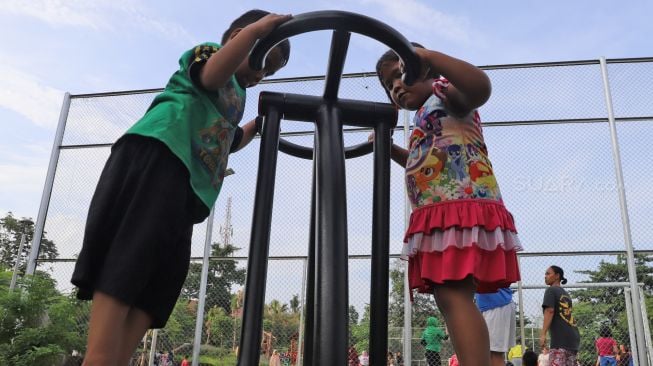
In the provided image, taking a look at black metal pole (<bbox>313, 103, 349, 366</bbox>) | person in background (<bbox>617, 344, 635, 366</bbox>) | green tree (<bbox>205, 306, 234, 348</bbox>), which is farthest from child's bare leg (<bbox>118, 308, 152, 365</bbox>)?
person in background (<bbox>617, 344, 635, 366</bbox>)

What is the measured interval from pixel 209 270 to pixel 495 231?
11.7 ft

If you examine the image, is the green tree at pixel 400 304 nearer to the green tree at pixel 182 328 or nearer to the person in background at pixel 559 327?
the person in background at pixel 559 327

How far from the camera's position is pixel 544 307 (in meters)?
3.75

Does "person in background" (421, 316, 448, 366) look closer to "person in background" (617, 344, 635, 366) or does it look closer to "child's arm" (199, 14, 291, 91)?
"person in background" (617, 344, 635, 366)

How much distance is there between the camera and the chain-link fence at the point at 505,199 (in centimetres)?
388

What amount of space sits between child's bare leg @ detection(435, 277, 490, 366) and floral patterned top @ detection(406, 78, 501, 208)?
0.25 m

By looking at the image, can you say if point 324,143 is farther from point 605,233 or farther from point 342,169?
point 605,233

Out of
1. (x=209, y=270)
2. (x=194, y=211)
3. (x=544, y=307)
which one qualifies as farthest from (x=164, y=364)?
(x=194, y=211)

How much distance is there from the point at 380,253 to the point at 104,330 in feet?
2.05

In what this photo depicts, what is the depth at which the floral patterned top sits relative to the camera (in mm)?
1334

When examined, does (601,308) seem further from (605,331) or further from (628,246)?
(628,246)

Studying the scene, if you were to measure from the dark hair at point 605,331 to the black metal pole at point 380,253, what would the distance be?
4320 millimetres

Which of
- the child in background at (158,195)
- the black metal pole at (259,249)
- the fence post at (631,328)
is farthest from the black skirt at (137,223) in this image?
the fence post at (631,328)

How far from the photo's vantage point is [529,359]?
4.04m
